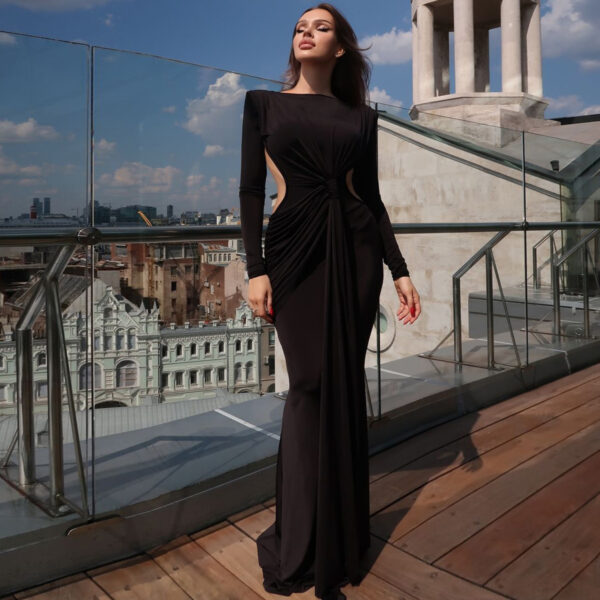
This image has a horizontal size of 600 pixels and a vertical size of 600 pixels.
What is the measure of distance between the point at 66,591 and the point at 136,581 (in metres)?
0.19

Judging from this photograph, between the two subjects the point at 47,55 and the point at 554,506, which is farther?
the point at 554,506

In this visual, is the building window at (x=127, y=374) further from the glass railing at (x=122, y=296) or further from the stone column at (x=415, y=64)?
the stone column at (x=415, y=64)

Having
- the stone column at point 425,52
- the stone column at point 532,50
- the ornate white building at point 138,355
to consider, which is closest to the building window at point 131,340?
the ornate white building at point 138,355

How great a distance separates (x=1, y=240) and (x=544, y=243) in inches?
149

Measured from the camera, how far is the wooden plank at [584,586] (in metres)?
1.82

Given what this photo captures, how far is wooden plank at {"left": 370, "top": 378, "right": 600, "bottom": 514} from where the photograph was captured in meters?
2.54

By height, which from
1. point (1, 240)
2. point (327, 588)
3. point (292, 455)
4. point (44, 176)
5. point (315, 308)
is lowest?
point (327, 588)

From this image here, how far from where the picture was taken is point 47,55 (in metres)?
1.73

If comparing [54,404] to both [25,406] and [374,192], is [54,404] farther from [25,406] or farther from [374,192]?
[374,192]

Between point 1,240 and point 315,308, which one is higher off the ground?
point 1,240

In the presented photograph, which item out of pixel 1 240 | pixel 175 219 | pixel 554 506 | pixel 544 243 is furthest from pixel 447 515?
pixel 544 243

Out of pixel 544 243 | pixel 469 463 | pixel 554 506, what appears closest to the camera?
pixel 554 506

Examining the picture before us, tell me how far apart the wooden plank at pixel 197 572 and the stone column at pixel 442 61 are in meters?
20.1

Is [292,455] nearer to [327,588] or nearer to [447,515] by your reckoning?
[327,588]
